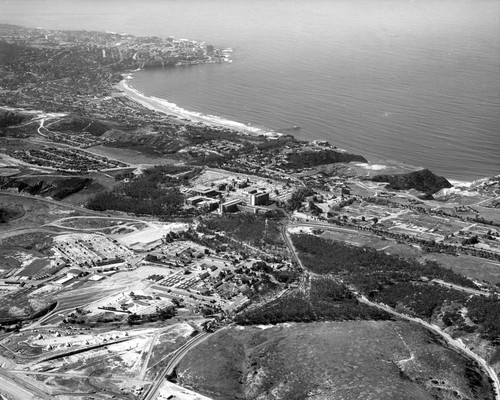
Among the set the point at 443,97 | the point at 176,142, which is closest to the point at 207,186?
the point at 176,142

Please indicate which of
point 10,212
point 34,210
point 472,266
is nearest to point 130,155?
point 34,210

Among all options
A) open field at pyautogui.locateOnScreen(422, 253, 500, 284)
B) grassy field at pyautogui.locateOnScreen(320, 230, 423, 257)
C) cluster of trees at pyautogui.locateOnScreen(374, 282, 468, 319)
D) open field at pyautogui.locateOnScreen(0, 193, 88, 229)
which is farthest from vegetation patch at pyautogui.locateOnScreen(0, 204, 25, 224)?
open field at pyautogui.locateOnScreen(422, 253, 500, 284)

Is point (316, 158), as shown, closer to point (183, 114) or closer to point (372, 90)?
point (183, 114)

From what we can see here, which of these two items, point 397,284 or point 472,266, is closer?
point 397,284

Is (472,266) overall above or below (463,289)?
above

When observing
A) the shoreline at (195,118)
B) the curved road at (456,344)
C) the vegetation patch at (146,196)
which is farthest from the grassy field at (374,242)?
the shoreline at (195,118)

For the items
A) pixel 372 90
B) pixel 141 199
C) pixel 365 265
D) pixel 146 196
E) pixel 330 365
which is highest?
pixel 372 90

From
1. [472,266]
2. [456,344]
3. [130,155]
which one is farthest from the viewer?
[130,155]
